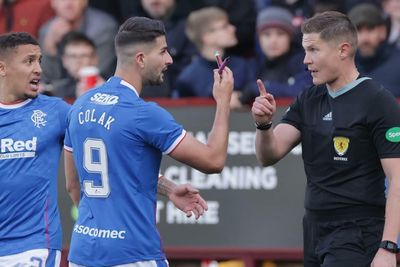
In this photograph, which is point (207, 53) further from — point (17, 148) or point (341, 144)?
point (341, 144)

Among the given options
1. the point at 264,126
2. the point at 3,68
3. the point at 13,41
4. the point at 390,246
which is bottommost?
the point at 390,246

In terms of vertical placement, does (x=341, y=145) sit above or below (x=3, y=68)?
below

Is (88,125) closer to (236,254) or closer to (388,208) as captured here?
(388,208)

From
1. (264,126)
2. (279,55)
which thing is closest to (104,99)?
(264,126)

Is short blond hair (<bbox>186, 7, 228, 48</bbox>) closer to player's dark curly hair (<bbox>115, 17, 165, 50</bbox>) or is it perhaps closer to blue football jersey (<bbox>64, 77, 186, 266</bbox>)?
player's dark curly hair (<bbox>115, 17, 165, 50</bbox>)

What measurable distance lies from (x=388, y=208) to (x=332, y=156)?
0.55 meters

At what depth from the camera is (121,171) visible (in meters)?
7.00

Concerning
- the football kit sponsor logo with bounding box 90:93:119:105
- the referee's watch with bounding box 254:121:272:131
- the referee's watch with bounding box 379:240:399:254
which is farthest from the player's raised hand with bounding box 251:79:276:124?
the referee's watch with bounding box 379:240:399:254

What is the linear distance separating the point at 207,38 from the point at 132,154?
4.84m

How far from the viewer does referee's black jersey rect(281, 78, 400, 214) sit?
722 centimetres

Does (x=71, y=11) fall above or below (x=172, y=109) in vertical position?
above

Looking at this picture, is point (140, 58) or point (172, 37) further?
point (172, 37)

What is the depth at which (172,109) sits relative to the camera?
10773mm

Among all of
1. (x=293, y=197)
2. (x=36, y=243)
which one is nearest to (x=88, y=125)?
(x=36, y=243)
